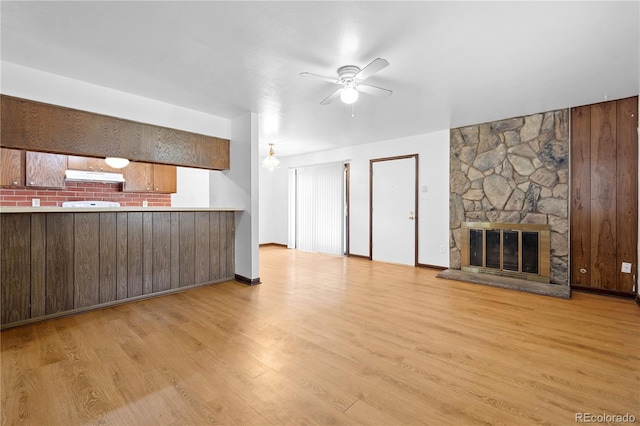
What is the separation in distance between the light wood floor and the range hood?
2.97 meters

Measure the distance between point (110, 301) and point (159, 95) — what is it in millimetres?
2447

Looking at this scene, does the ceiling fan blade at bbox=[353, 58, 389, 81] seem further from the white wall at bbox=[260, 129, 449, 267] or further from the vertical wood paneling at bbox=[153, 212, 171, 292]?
the white wall at bbox=[260, 129, 449, 267]

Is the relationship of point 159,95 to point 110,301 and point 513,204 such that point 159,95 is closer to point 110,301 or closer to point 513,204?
point 110,301

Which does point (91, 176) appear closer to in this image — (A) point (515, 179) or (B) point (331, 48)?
(B) point (331, 48)

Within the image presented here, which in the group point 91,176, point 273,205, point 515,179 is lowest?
point 273,205

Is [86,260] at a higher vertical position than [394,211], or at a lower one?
lower

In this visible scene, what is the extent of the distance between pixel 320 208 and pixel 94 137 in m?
4.71

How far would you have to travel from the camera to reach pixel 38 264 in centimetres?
283

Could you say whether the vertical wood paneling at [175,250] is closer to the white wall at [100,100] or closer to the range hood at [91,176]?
the white wall at [100,100]

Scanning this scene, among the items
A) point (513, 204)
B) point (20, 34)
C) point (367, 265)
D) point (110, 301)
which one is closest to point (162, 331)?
point (110, 301)

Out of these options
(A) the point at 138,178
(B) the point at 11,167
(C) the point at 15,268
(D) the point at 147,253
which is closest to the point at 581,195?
(D) the point at 147,253

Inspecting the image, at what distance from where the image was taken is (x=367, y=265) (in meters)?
5.61

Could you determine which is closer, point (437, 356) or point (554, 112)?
point (437, 356)

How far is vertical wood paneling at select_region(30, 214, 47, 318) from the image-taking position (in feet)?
9.20
